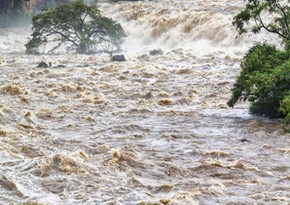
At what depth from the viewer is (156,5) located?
41500 millimetres

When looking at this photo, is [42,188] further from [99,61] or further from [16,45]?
[16,45]

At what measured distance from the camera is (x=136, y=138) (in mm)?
11633

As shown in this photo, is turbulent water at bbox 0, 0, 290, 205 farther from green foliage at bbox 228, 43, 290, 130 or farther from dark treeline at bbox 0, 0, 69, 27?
dark treeline at bbox 0, 0, 69, 27

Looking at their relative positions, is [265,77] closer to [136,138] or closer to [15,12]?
[136,138]

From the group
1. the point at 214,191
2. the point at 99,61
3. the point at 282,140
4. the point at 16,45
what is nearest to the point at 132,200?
the point at 214,191

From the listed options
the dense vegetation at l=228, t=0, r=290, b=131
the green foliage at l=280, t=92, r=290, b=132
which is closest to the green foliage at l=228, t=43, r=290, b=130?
the dense vegetation at l=228, t=0, r=290, b=131

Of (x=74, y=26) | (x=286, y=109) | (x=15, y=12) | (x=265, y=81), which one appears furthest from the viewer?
(x=15, y=12)

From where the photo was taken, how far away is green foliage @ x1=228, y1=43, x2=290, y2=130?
1279cm

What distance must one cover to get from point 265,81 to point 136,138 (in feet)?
10.4

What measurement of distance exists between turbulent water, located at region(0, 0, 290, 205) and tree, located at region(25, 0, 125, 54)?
6.09 m

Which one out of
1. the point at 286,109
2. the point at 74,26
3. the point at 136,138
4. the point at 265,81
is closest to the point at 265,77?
the point at 265,81

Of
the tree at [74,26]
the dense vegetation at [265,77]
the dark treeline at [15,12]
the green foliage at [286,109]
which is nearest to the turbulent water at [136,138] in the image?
the green foliage at [286,109]

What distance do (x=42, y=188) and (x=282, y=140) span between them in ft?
16.3

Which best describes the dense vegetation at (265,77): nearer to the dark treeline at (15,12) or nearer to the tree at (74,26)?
the tree at (74,26)
